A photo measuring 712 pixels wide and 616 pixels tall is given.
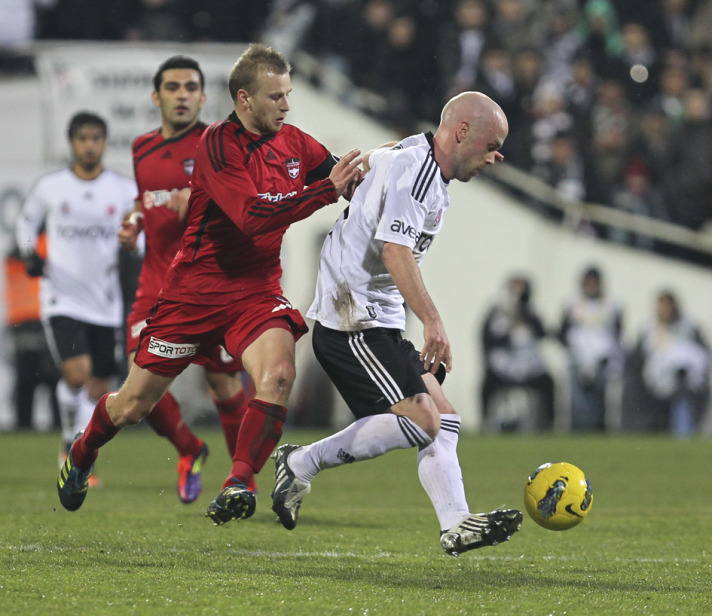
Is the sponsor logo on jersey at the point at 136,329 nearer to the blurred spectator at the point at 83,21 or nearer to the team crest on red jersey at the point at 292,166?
the team crest on red jersey at the point at 292,166

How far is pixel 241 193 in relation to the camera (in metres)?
5.20

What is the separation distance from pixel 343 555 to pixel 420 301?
1.28 m

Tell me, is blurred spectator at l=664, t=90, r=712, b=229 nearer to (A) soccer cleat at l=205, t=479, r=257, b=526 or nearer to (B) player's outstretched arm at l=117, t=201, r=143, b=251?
(B) player's outstretched arm at l=117, t=201, r=143, b=251

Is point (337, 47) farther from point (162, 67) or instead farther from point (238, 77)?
point (238, 77)

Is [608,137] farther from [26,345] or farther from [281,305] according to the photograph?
[281,305]

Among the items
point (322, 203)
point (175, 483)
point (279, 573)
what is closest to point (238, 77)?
point (322, 203)

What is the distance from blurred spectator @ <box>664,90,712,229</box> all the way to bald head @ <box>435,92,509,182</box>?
11063 mm


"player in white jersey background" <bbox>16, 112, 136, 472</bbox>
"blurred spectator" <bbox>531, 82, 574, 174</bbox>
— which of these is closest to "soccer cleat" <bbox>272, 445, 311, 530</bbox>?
"player in white jersey background" <bbox>16, 112, 136, 472</bbox>

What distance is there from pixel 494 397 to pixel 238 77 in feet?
33.4

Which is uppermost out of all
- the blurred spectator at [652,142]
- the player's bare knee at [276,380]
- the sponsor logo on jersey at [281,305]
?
the blurred spectator at [652,142]

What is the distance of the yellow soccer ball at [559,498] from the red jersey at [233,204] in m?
1.48

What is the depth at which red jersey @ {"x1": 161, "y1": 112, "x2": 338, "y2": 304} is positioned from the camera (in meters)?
5.28

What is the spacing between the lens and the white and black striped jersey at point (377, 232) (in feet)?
16.4

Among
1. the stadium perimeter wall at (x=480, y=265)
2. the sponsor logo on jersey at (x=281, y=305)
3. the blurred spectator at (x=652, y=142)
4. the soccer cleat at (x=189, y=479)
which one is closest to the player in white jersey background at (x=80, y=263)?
the soccer cleat at (x=189, y=479)
